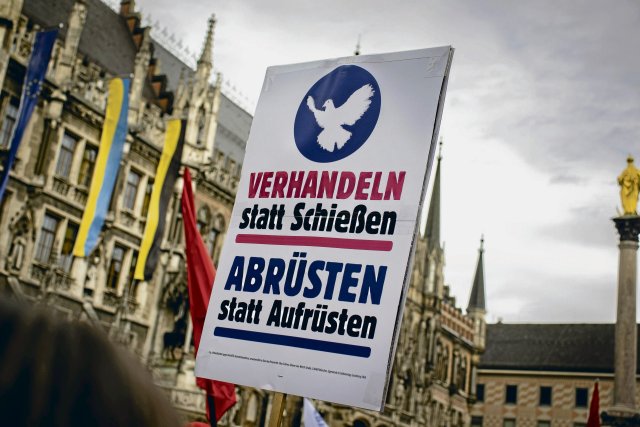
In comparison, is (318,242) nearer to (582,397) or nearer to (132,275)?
(132,275)

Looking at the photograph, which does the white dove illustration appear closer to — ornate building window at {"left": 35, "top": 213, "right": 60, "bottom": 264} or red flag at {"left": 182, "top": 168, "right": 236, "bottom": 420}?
red flag at {"left": 182, "top": 168, "right": 236, "bottom": 420}

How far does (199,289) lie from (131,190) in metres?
18.0

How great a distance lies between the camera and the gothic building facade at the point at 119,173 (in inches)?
800

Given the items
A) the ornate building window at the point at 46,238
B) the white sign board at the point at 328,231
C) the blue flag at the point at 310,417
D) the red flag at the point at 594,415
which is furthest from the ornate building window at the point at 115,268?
the white sign board at the point at 328,231

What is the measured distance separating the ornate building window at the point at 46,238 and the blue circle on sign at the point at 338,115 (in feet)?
56.2

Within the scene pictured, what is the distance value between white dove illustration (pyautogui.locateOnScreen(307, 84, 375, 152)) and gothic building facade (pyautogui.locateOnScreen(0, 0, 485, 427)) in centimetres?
1125

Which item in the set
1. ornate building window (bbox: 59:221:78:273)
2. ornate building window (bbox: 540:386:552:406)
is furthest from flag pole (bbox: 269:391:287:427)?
ornate building window (bbox: 540:386:552:406)

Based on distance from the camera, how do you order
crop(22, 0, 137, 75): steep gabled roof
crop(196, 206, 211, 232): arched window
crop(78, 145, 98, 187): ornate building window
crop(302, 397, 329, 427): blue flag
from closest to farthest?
crop(302, 397, 329, 427): blue flag
crop(78, 145, 98, 187): ornate building window
crop(22, 0, 137, 75): steep gabled roof
crop(196, 206, 211, 232): arched window

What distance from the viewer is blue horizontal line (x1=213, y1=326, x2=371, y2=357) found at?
4.44 metres

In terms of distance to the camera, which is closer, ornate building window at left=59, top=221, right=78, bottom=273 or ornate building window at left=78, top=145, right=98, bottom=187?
ornate building window at left=59, top=221, right=78, bottom=273

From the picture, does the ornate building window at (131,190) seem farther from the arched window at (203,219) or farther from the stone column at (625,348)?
the stone column at (625,348)

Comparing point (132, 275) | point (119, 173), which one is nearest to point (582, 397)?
point (132, 275)

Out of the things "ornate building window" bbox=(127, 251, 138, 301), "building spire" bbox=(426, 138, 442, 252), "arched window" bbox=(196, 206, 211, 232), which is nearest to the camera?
"ornate building window" bbox=(127, 251, 138, 301)

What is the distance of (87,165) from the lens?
22.5 meters
